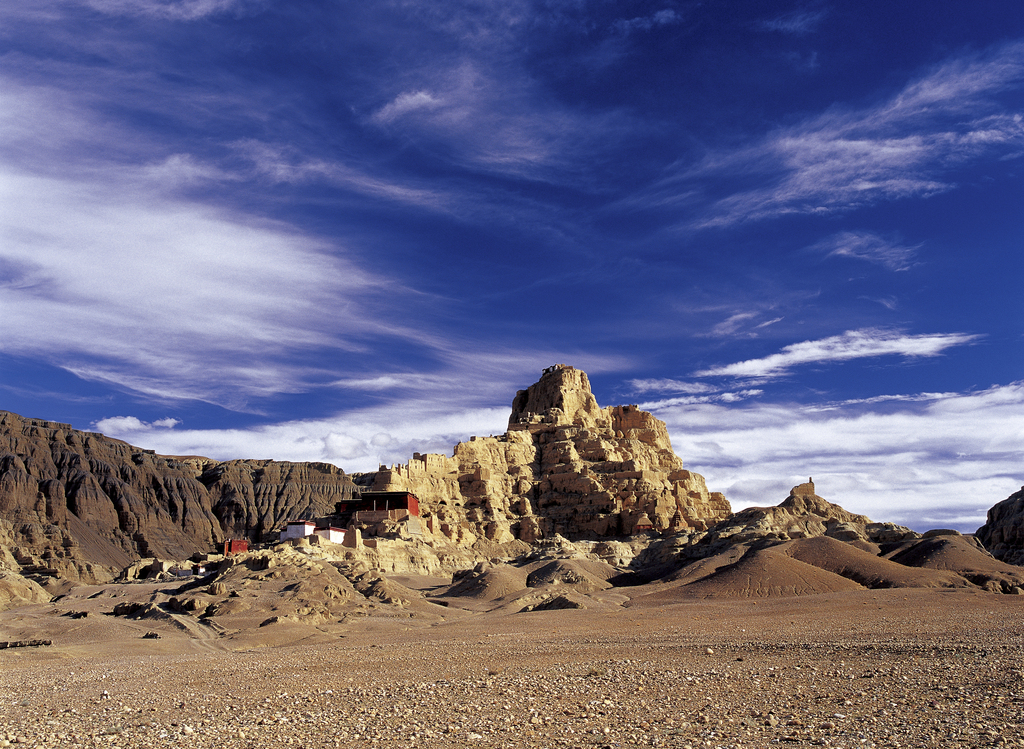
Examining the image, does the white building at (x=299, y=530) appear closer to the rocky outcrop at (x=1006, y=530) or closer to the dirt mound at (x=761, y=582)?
the dirt mound at (x=761, y=582)

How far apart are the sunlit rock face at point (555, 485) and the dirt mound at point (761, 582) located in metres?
32.7

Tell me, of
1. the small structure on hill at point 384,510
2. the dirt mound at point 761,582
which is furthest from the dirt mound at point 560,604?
the small structure on hill at point 384,510

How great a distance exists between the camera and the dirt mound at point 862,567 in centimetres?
5759

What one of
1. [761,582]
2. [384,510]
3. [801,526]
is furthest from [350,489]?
[761,582]

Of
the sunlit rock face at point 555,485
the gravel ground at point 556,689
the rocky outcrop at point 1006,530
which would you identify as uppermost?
the sunlit rock face at point 555,485

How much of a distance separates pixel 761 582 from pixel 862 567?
8677mm

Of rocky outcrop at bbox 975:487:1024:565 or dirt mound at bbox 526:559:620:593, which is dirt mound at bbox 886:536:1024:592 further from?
dirt mound at bbox 526:559:620:593

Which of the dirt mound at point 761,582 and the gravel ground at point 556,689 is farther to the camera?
the dirt mound at point 761,582

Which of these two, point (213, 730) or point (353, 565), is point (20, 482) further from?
point (213, 730)

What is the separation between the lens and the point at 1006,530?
92.4 m

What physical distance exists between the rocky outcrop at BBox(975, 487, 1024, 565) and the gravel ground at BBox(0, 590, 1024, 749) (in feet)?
180

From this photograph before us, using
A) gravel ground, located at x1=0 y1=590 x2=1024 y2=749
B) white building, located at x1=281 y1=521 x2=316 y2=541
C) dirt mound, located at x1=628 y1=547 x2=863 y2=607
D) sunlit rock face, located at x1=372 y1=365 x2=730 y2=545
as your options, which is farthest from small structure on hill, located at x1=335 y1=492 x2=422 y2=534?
gravel ground, located at x1=0 y1=590 x2=1024 y2=749

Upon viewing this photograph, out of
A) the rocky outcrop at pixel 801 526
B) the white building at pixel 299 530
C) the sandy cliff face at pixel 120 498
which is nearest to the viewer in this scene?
the white building at pixel 299 530

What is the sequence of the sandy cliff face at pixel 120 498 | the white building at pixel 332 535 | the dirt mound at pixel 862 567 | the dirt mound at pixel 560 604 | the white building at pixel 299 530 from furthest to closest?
the sandy cliff face at pixel 120 498, the white building at pixel 299 530, the white building at pixel 332 535, the dirt mound at pixel 560 604, the dirt mound at pixel 862 567
